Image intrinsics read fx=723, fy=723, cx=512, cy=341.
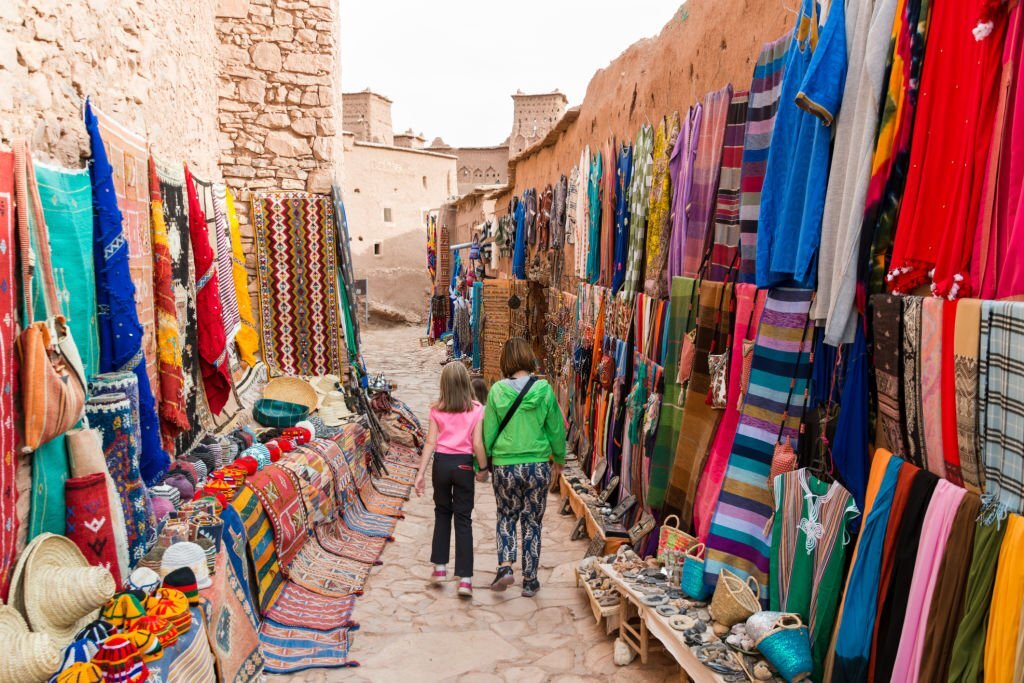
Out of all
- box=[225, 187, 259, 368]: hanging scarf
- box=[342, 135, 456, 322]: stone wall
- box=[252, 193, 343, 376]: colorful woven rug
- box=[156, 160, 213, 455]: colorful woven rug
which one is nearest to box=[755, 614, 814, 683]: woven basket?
box=[156, 160, 213, 455]: colorful woven rug

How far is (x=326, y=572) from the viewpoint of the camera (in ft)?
15.9

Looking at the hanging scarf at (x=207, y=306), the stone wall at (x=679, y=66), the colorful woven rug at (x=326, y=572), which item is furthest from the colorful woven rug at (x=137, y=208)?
the stone wall at (x=679, y=66)

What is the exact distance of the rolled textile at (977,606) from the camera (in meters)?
1.94

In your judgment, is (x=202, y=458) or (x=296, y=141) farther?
(x=296, y=141)

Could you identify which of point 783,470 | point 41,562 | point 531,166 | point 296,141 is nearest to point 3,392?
point 41,562

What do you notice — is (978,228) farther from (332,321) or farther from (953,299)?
(332,321)

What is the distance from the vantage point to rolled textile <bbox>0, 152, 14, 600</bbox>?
2.62 m

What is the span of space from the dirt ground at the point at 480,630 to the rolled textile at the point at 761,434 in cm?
79

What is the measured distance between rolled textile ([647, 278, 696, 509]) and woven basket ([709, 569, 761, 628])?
38.5 inches

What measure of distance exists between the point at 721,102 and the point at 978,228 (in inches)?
74.7

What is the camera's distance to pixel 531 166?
1013 centimetres

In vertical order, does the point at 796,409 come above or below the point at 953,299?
below

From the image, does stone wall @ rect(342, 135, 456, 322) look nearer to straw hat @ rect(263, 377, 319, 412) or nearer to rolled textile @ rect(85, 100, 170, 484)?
straw hat @ rect(263, 377, 319, 412)

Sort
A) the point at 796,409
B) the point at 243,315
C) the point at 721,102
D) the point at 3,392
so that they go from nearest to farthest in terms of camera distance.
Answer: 1. the point at 3,392
2. the point at 796,409
3. the point at 721,102
4. the point at 243,315
